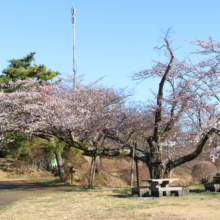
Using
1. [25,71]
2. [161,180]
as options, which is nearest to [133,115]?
[161,180]

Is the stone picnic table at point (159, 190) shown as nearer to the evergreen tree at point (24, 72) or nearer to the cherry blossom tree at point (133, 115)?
the cherry blossom tree at point (133, 115)

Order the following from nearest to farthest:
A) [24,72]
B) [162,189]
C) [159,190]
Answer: [159,190]
[162,189]
[24,72]

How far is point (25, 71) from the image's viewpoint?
23016 millimetres

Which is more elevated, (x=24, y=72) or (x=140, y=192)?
(x=24, y=72)

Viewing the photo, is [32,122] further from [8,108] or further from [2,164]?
[2,164]

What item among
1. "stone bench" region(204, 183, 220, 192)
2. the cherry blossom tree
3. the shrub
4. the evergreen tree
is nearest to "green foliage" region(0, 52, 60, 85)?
the evergreen tree

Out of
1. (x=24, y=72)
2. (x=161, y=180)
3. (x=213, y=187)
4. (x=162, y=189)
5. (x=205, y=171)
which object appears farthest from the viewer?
(x=24, y=72)

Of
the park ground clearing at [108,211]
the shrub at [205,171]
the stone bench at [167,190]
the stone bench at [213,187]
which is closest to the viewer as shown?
the park ground clearing at [108,211]

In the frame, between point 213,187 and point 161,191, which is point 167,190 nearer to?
point 161,191

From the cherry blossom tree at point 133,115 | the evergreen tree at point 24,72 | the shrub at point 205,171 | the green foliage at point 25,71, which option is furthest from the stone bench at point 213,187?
the green foliage at point 25,71

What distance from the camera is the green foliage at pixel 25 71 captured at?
2283 centimetres

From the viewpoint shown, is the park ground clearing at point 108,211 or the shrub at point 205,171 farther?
the shrub at point 205,171

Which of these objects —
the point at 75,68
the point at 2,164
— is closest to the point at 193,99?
the point at 75,68

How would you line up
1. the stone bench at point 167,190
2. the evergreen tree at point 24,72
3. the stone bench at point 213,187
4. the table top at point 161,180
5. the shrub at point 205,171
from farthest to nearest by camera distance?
the evergreen tree at point 24,72 → the shrub at point 205,171 → the stone bench at point 213,187 → the table top at point 161,180 → the stone bench at point 167,190
